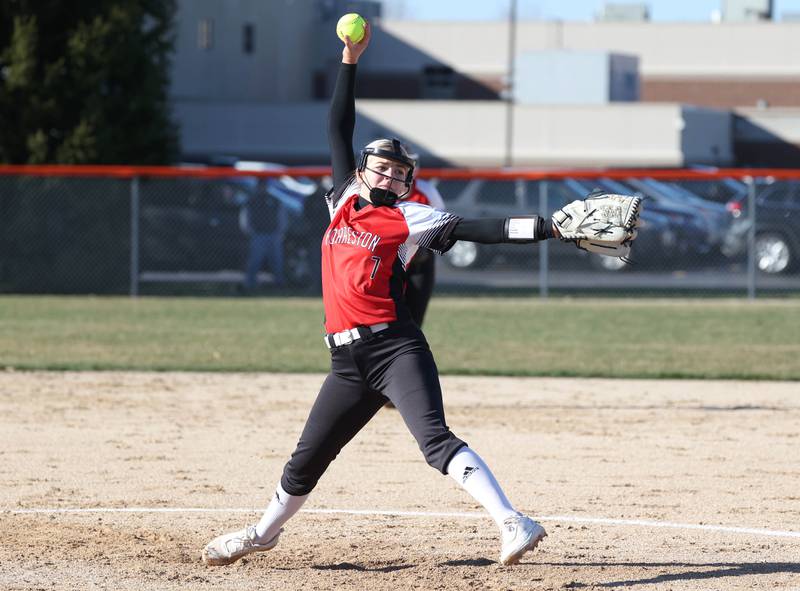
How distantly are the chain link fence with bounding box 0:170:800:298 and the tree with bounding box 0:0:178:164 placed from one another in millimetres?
1235

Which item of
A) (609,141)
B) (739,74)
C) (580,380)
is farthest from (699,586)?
(739,74)

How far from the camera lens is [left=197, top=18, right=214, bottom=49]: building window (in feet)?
137

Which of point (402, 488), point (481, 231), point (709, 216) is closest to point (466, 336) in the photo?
point (709, 216)

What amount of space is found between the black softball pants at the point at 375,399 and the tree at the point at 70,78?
16.8 metres

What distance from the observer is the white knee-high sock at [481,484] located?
5.43 m

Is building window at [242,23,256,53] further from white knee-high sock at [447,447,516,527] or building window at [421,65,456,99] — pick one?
white knee-high sock at [447,447,516,527]

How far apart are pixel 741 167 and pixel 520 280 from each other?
28675mm

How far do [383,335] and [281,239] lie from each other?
15.8 metres

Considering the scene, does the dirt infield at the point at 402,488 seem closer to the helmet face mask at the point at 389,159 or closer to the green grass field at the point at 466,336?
the green grass field at the point at 466,336

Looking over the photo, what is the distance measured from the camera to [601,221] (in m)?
5.30

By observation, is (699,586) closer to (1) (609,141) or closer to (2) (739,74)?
(1) (609,141)

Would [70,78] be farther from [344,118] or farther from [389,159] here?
[389,159]

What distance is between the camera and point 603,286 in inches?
846

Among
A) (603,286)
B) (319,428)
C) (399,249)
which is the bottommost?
(603,286)
